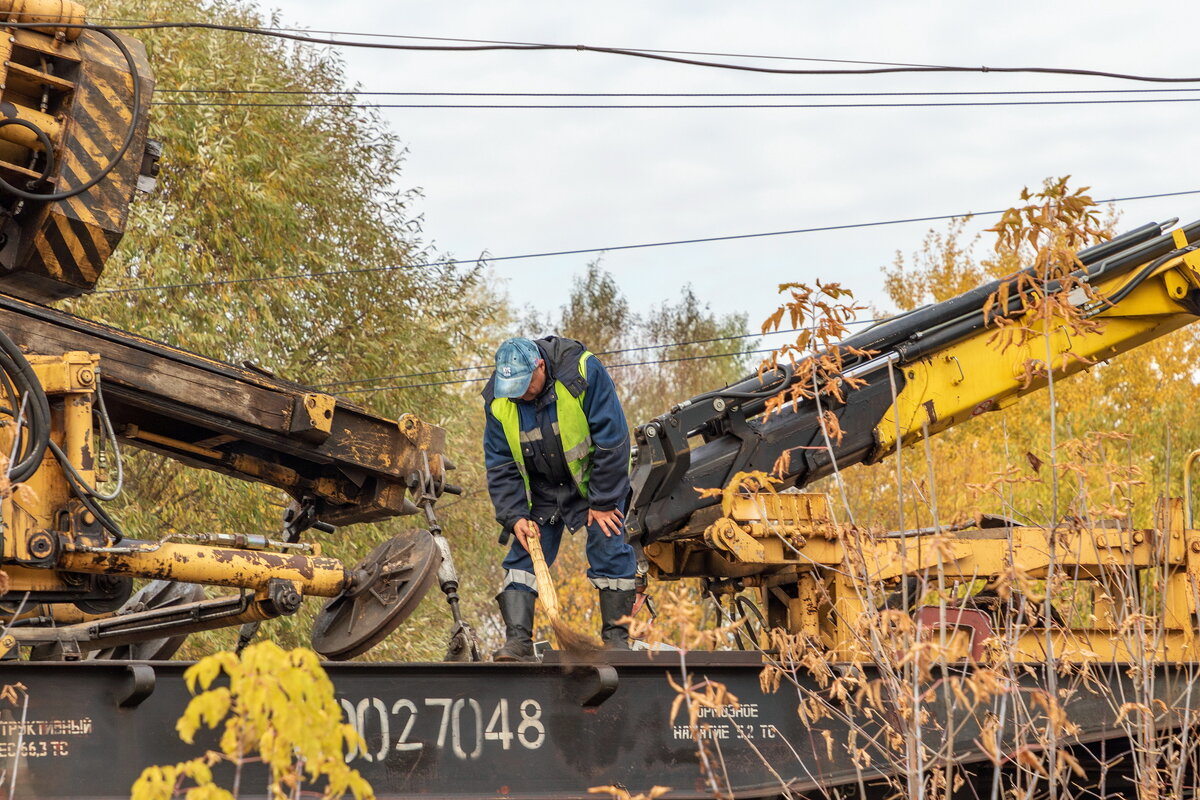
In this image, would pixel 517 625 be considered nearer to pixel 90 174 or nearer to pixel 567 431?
pixel 567 431

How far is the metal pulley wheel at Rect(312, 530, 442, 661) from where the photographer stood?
712cm

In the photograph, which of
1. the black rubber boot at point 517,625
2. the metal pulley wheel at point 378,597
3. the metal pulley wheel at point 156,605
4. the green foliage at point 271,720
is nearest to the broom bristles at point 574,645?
the black rubber boot at point 517,625

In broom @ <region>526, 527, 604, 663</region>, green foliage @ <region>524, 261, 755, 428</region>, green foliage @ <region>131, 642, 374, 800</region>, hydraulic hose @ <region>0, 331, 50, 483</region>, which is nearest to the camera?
green foliage @ <region>131, 642, 374, 800</region>

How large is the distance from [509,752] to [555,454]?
1.43m

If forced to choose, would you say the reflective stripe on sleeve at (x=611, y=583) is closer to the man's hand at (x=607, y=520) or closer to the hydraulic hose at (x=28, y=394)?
the man's hand at (x=607, y=520)

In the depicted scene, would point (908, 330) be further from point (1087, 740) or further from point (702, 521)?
point (1087, 740)

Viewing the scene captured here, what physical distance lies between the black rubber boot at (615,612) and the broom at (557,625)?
162mm

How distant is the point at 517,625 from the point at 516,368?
1.16m

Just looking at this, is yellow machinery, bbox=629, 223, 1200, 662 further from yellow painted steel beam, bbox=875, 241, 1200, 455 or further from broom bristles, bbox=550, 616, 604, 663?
broom bristles, bbox=550, 616, 604, 663

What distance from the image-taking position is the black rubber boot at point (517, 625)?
21.5 ft

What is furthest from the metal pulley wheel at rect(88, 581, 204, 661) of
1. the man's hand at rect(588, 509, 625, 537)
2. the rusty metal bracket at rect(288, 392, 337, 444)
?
the man's hand at rect(588, 509, 625, 537)

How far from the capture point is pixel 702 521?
8734mm

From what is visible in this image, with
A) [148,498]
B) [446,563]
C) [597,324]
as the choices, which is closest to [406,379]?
[148,498]

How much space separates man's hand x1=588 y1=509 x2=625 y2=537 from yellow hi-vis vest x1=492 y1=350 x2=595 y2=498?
156mm
